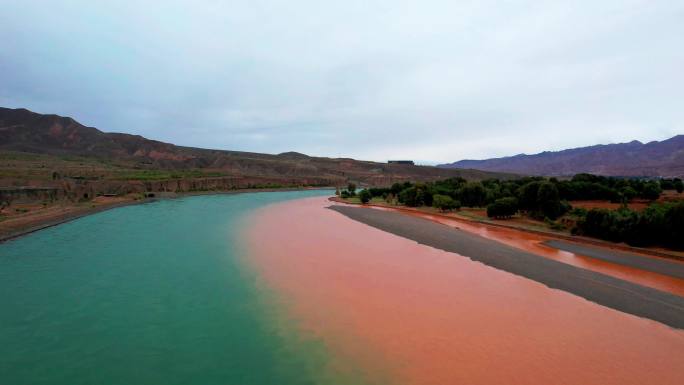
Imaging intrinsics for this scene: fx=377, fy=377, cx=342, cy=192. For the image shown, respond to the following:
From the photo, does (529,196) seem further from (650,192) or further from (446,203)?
(650,192)

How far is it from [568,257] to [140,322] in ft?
66.2

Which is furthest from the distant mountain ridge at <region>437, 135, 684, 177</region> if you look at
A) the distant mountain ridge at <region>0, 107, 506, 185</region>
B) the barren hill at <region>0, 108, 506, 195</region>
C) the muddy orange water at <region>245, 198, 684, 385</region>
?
A: the muddy orange water at <region>245, 198, 684, 385</region>

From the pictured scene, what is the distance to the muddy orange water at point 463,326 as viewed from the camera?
8.70 meters

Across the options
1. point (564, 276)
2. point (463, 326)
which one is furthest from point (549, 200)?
point (463, 326)

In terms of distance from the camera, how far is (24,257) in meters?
19.8

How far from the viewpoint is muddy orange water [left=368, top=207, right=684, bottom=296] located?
15.4 metres

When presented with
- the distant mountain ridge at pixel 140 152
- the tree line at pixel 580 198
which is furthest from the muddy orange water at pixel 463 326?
the distant mountain ridge at pixel 140 152

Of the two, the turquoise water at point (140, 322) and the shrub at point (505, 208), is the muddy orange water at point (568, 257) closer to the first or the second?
the shrub at point (505, 208)

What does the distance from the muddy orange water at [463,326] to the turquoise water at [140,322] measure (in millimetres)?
1414

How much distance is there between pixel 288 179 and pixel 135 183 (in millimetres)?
42539

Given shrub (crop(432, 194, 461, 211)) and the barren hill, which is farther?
the barren hill

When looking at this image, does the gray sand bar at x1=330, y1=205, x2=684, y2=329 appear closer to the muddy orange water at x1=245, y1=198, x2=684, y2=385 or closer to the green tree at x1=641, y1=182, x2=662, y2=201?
the muddy orange water at x1=245, y1=198, x2=684, y2=385

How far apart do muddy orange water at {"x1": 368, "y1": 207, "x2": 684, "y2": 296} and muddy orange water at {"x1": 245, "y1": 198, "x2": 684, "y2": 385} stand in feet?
14.5

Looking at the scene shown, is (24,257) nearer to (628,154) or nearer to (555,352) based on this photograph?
(555,352)
